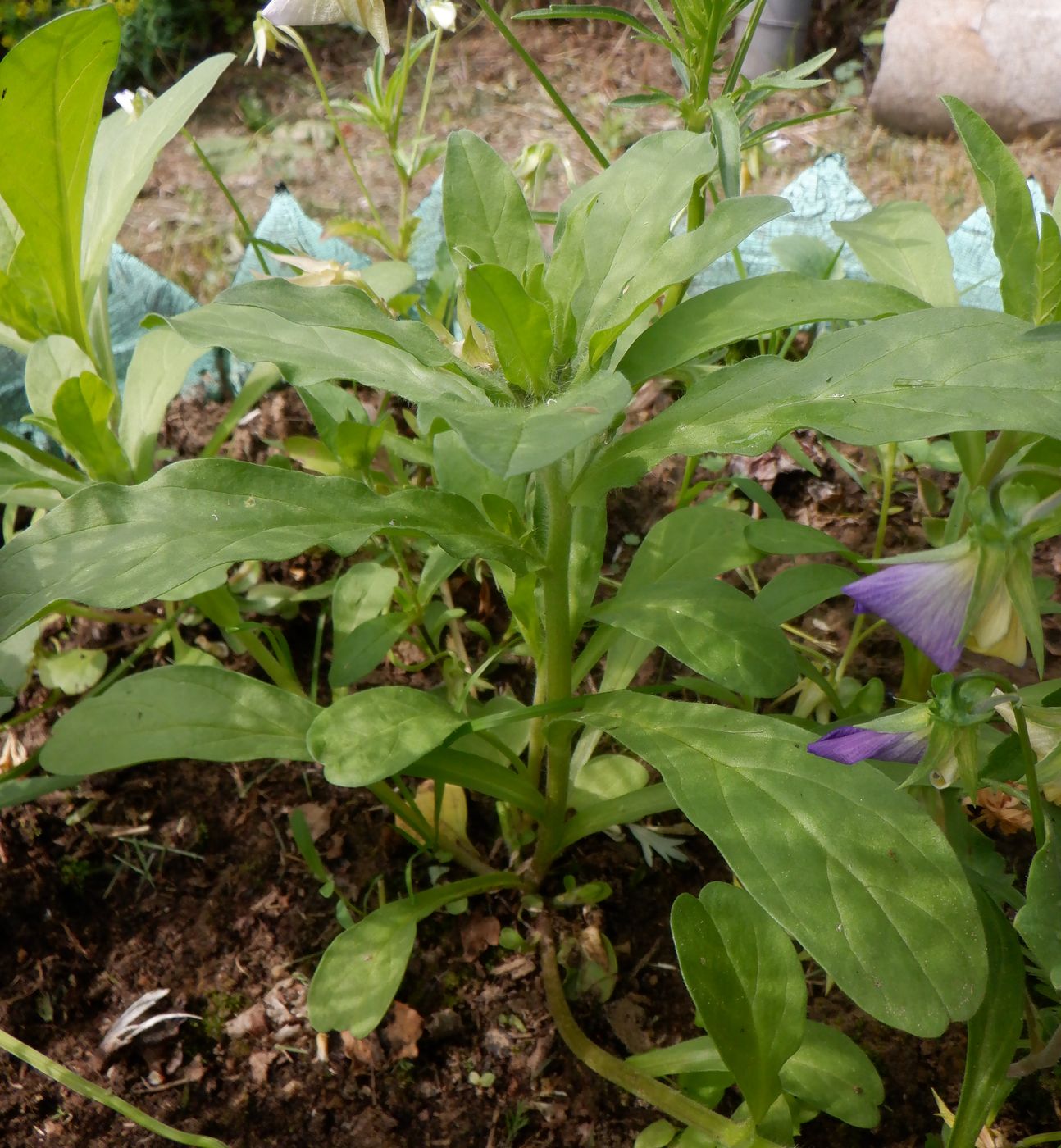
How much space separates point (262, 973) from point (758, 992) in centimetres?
64

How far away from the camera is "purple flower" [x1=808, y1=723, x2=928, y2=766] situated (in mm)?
829

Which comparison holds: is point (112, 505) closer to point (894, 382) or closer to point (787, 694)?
point (894, 382)

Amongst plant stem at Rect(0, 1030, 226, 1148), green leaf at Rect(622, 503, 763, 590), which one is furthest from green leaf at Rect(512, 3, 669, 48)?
plant stem at Rect(0, 1030, 226, 1148)

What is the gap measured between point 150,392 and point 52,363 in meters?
0.12

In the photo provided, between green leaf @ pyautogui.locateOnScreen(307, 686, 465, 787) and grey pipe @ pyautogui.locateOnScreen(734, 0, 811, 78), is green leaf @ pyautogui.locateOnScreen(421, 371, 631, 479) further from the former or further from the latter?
grey pipe @ pyautogui.locateOnScreen(734, 0, 811, 78)

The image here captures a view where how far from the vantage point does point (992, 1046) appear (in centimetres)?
89

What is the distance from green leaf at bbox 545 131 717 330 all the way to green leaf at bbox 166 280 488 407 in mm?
131

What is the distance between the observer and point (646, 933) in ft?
4.09

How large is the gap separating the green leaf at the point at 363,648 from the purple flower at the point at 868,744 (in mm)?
550

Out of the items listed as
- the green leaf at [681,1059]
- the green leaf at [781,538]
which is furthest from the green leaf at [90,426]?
the green leaf at [681,1059]

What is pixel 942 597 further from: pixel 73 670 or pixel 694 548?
pixel 73 670

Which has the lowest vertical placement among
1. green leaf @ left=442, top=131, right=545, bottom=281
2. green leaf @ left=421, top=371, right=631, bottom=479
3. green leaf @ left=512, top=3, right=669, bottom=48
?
green leaf @ left=421, top=371, right=631, bottom=479

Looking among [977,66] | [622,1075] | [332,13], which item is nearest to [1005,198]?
[332,13]

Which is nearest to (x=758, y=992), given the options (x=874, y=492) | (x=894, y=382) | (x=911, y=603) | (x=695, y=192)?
(x=911, y=603)
